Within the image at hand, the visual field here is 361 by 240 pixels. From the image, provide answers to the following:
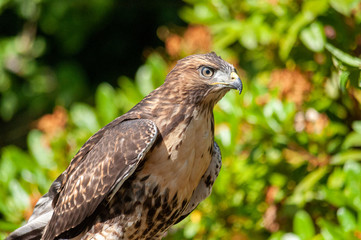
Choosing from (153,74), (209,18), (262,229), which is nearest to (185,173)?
(262,229)

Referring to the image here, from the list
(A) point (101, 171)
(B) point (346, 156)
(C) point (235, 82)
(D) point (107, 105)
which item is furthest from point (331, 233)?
(D) point (107, 105)

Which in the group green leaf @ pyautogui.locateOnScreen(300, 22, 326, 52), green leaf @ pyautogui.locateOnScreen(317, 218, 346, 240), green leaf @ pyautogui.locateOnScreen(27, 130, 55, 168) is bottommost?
green leaf @ pyautogui.locateOnScreen(317, 218, 346, 240)

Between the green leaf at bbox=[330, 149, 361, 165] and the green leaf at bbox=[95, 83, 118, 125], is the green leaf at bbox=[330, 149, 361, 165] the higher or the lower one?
the lower one

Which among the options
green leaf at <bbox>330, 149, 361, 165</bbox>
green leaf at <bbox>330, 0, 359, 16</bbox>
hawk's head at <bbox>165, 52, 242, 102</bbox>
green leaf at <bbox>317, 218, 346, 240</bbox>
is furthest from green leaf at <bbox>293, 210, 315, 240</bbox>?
green leaf at <bbox>330, 0, 359, 16</bbox>

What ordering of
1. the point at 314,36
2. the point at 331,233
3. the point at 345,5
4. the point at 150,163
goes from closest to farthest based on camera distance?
the point at 150,163, the point at 331,233, the point at 345,5, the point at 314,36

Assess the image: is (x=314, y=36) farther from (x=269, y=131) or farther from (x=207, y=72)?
(x=207, y=72)

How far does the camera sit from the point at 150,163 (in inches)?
100

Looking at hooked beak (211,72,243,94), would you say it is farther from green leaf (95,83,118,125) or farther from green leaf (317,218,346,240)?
Answer: green leaf (95,83,118,125)

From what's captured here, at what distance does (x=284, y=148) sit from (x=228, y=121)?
35 cm

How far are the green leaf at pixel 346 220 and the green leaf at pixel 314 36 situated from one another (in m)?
0.89

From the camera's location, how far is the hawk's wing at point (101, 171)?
8.16 feet

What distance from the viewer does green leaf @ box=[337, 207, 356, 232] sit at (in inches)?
112

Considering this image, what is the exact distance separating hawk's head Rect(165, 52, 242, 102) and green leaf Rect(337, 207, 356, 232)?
2.72 feet

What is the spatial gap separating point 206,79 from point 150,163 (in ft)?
1.41
